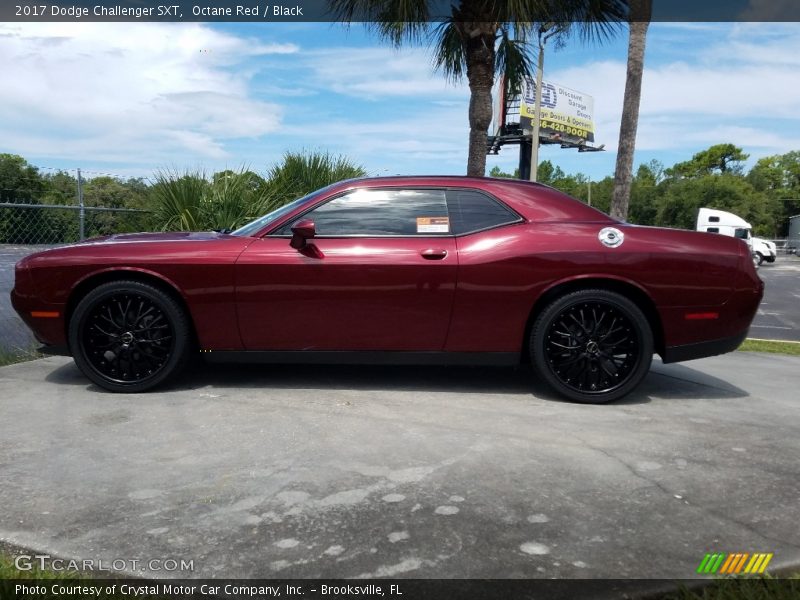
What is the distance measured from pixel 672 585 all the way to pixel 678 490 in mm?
786

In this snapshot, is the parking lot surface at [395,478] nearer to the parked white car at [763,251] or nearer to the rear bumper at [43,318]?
the rear bumper at [43,318]

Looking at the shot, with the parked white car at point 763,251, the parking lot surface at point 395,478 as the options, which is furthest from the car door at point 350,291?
the parked white car at point 763,251

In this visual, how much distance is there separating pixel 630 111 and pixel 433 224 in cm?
873

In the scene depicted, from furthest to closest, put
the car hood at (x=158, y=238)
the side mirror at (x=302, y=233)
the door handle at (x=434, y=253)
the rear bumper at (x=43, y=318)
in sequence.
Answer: the car hood at (x=158, y=238), the rear bumper at (x=43, y=318), the door handle at (x=434, y=253), the side mirror at (x=302, y=233)

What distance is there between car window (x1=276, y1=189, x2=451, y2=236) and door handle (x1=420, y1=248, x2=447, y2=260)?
153mm

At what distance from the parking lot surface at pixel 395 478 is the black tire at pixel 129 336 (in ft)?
0.57

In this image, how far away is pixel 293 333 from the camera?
160 inches

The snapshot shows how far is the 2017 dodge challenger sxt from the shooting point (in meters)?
3.98

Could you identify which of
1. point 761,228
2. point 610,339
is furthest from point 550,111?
point 610,339

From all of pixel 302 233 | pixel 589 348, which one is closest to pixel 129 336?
pixel 302 233

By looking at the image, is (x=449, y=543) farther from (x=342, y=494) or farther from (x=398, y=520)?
(x=342, y=494)

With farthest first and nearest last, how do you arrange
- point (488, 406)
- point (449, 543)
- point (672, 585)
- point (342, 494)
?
point (488, 406) → point (342, 494) → point (449, 543) → point (672, 585)

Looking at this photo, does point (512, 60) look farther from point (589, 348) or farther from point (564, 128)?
point (564, 128)

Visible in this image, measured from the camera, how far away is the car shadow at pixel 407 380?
14.2 ft
